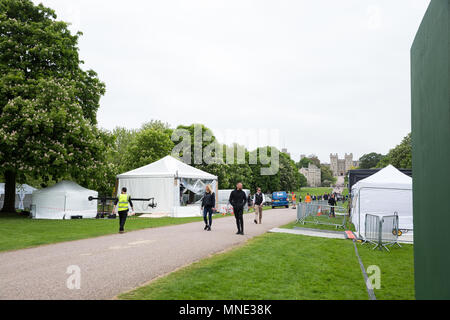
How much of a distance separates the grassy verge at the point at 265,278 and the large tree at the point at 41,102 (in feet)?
50.9

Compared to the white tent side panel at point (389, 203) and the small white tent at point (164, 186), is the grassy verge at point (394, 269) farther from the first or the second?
the small white tent at point (164, 186)

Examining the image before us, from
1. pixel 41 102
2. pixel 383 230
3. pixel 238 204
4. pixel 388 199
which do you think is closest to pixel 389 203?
pixel 388 199

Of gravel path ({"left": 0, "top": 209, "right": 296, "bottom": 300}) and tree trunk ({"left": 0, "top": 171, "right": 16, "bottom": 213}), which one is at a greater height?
tree trunk ({"left": 0, "top": 171, "right": 16, "bottom": 213})

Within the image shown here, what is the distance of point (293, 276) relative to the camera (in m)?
6.41

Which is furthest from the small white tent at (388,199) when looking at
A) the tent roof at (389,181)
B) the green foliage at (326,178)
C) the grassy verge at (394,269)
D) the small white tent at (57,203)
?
the green foliage at (326,178)

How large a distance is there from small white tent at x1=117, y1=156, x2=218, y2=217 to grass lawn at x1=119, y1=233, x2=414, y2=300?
14446 mm

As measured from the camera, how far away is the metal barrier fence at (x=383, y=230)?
38.0ft

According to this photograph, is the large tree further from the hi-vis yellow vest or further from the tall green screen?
the tall green screen

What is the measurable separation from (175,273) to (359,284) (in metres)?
3.31

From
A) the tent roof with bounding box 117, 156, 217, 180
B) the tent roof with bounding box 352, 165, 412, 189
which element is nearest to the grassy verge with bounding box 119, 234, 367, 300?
the tent roof with bounding box 352, 165, 412, 189

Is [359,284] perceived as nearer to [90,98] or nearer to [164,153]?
[90,98]

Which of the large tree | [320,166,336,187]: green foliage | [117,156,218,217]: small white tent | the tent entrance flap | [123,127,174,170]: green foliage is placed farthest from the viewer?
[320,166,336,187]: green foliage

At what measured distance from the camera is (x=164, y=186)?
24000mm

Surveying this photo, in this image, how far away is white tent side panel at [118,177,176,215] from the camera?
23.8 metres
